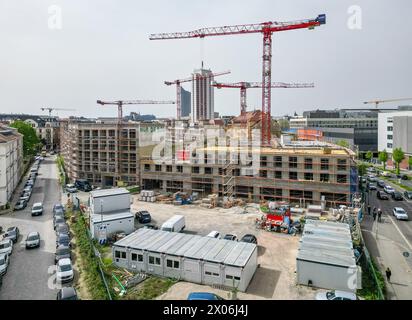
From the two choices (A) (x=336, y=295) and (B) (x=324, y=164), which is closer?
(A) (x=336, y=295)

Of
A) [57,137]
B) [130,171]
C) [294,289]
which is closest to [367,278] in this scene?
[294,289]

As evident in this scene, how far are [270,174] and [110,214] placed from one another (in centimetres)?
1865

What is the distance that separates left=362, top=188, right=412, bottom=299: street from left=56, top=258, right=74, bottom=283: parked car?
58.8 feet

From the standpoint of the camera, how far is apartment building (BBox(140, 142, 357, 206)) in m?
34.7

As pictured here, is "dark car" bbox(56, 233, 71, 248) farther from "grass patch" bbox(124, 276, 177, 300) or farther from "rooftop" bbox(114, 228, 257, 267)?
"grass patch" bbox(124, 276, 177, 300)

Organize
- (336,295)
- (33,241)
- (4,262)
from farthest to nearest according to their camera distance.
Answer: (33,241)
(4,262)
(336,295)

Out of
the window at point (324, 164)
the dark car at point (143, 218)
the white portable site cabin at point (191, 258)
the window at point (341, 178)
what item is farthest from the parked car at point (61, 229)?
the window at point (341, 178)

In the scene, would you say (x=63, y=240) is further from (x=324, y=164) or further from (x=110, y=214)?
Answer: (x=324, y=164)

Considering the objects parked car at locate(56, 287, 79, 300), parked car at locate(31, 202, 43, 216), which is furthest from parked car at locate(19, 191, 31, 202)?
parked car at locate(56, 287, 79, 300)

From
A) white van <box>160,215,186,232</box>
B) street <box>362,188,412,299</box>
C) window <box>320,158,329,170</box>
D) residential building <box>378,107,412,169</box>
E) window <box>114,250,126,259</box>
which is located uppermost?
residential building <box>378,107,412,169</box>

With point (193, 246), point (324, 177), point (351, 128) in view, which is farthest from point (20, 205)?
point (351, 128)

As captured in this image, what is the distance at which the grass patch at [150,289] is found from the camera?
1720cm

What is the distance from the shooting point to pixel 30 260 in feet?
72.1

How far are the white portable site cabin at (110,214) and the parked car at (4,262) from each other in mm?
6480
